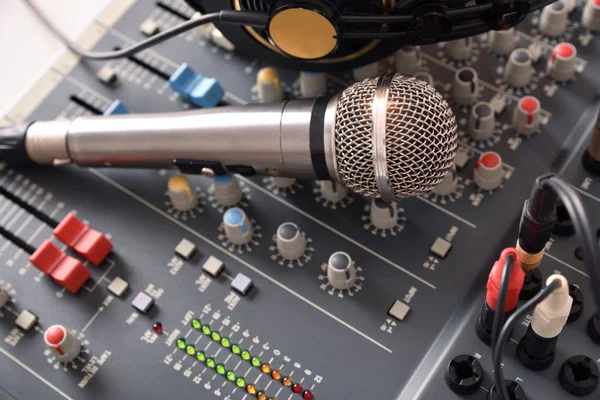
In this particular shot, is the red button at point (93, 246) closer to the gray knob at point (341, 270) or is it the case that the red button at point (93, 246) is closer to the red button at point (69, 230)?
the red button at point (69, 230)

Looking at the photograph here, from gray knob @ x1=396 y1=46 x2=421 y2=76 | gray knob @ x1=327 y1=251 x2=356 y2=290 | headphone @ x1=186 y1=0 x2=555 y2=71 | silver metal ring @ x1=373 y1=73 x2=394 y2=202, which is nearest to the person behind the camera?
silver metal ring @ x1=373 y1=73 x2=394 y2=202

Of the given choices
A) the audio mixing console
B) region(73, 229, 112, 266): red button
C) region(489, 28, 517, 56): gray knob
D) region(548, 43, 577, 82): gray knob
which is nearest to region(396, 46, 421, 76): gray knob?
the audio mixing console

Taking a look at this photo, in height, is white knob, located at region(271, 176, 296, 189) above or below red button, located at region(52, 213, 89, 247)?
above

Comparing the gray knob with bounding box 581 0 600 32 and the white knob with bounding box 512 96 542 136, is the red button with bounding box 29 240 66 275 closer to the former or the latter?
the white knob with bounding box 512 96 542 136

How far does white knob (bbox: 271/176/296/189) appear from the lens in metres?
1.62

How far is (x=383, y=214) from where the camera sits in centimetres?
155

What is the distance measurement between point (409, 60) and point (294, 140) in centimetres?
38

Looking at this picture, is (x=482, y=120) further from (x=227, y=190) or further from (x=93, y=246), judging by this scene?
(x=93, y=246)

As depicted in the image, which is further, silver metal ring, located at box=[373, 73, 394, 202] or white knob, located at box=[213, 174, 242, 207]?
white knob, located at box=[213, 174, 242, 207]

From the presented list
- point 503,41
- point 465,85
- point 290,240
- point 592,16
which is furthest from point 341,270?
point 592,16

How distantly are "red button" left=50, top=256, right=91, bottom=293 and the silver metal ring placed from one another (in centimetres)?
55

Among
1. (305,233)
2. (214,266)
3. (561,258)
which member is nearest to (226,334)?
(214,266)

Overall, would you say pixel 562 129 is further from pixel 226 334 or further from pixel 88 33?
pixel 88 33

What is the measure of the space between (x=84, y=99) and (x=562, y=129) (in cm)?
89
